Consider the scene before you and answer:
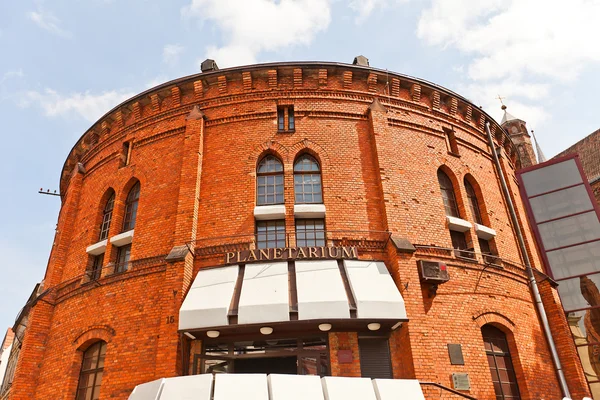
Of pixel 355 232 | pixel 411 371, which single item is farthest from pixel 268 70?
pixel 411 371

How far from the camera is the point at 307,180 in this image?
39.8 ft

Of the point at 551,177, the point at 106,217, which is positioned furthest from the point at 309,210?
the point at 551,177

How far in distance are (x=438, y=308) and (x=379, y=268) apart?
1768mm

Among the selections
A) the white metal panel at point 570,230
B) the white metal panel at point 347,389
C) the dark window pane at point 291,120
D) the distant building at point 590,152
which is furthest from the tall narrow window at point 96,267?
the distant building at point 590,152

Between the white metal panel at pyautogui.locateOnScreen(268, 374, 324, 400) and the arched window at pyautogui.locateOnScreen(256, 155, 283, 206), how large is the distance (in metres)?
5.55

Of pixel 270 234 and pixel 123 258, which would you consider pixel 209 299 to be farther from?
pixel 123 258

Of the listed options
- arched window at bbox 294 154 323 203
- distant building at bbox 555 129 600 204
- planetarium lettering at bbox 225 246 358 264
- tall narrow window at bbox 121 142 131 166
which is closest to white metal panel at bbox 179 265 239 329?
planetarium lettering at bbox 225 246 358 264

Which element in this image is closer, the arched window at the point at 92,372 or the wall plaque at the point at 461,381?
the wall plaque at the point at 461,381

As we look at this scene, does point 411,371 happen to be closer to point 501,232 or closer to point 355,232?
point 355,232

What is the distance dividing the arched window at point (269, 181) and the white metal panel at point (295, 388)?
18.2ft

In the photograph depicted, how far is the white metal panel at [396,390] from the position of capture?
7240mm

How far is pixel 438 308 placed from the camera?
1028cm

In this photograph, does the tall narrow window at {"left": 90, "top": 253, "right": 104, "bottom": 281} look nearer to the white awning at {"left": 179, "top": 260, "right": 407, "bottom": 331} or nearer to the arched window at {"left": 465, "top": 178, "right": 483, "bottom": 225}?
the white awning at {"left": 179, "top": 260, "right": 407, "bottom": 331}

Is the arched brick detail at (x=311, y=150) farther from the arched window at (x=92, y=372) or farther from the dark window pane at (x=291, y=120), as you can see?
the arched window at (x=92, y=372)
